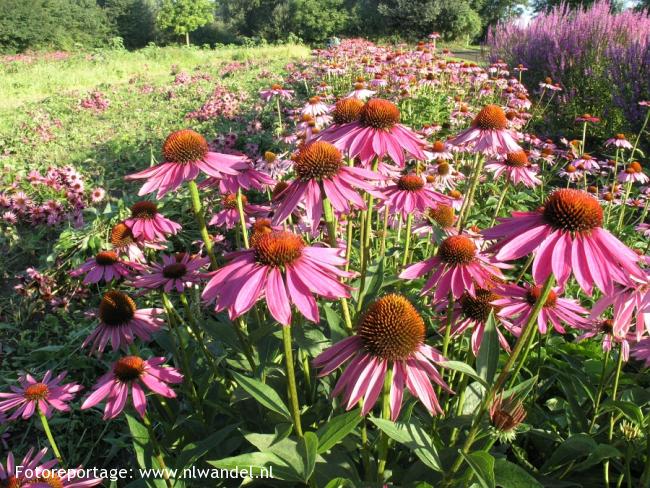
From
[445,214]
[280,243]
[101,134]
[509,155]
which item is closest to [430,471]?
[280,243]

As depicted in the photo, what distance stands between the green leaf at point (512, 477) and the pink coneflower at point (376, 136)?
2.89 feet

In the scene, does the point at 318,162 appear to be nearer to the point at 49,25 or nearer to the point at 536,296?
the point at 536,296

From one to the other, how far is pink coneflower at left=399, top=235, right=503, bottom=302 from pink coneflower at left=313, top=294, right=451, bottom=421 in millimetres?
230

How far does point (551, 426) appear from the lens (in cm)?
166

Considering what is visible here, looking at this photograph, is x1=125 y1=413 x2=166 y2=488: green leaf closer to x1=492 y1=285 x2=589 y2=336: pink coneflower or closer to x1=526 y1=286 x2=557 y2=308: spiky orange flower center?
x1=492 y1=285 x2=589 y2=336: pink coneflower

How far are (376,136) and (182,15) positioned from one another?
3947 centimetres

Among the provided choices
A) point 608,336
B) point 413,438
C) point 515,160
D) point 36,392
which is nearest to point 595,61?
point 515,160

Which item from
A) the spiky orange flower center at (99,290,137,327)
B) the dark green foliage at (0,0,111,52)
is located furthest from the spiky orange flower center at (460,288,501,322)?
the dark green foliage at (0,0,111,52)

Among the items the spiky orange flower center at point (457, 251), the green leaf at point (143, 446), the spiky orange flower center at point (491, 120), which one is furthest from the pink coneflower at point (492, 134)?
the green leaf at point (143, 446)

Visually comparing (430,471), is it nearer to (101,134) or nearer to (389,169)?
(389,169)

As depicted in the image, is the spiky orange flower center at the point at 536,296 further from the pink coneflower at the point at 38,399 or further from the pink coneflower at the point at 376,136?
the pink coneflower at the point at 38,399

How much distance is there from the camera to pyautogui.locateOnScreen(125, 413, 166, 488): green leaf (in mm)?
1392

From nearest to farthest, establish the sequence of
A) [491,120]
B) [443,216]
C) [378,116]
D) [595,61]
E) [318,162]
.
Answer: [318,162] < [378,116] < [491,120] < [443,216] < [595,61]

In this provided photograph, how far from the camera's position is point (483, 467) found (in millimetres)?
997
